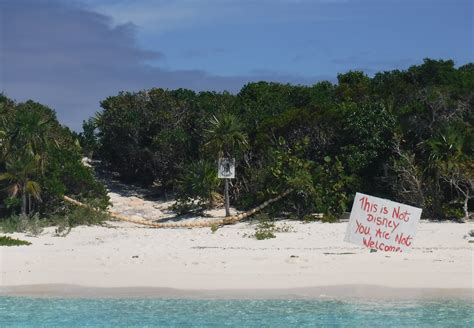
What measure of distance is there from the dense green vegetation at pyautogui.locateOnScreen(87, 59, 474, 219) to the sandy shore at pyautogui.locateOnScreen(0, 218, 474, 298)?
3.72 meters

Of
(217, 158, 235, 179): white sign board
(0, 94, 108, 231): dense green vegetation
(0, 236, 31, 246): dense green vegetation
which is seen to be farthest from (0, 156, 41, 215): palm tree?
(217, 158, 235, 179): white sign board

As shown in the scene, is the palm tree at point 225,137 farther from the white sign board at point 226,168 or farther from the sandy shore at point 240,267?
the sandy shore at point 240,267

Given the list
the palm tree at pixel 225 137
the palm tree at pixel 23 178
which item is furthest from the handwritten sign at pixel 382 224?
the palm tree at pixel 23 178

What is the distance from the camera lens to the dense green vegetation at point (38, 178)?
86.8 ft

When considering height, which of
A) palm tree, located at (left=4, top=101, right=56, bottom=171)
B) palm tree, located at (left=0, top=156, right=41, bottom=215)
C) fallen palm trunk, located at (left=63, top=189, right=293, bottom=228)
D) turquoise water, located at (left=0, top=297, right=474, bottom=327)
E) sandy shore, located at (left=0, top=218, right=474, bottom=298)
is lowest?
turquoise water, located at (left=0, top=297, right=474, bottom=327)

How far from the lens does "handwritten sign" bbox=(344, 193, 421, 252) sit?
58.4 ft

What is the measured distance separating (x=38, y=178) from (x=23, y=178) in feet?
2.74

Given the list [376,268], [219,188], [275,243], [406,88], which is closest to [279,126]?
[219,188]

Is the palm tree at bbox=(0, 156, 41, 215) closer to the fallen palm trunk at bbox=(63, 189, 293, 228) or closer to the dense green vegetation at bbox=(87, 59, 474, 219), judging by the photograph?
the dense green vegetation at bbox=(87, 59, 474, 219)

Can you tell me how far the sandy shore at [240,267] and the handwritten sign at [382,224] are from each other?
323mm

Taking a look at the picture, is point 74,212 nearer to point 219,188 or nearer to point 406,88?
point 219,188

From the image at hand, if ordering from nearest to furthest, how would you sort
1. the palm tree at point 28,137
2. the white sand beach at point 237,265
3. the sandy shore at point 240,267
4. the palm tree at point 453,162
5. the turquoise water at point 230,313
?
the turquoise water at point 230,313 < the sandy shore at point 240,267 < the white sand beach at point 237,265 < the palm tree at point 453,162 < the palm tree at point 28,137

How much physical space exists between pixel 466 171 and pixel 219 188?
946cm

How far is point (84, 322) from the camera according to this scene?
13289mm
